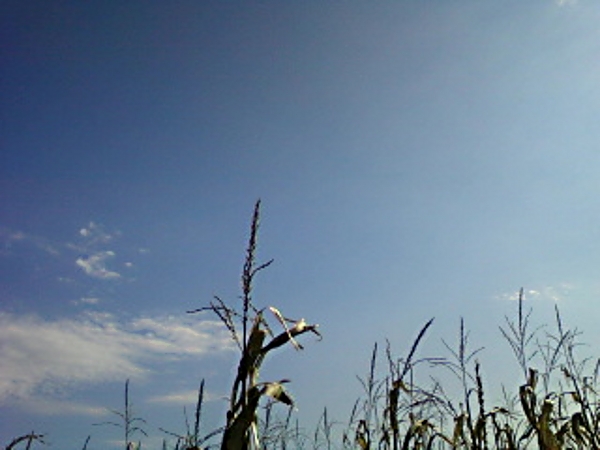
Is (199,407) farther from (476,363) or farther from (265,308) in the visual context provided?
(476,363)

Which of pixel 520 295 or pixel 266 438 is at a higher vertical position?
pixel 520 295

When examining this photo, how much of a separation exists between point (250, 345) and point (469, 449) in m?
2.92

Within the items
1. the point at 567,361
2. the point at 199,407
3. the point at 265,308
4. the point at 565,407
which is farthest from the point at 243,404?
the point at 567,361

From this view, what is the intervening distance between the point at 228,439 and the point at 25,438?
1357 mm

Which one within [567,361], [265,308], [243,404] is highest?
A: [567,361]

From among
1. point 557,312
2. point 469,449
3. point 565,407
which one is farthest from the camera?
point 557,312

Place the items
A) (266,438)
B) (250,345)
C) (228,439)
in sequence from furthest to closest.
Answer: (266,438)
(250,345)
(228,439)

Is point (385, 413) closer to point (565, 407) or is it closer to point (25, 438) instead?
point (565, 407)

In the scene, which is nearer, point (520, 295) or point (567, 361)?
point (520, 295)

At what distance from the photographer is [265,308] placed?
223cm

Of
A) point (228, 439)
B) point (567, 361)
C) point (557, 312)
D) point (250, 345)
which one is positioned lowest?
point (228, 439)

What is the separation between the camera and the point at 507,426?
13.3 ft

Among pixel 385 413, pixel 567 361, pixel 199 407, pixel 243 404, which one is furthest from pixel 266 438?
pixel 567 361

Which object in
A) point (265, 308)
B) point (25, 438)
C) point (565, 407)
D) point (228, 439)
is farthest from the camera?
point (565, 407)
